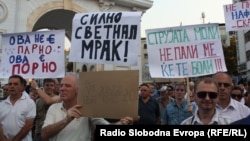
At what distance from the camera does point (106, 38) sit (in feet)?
14.4

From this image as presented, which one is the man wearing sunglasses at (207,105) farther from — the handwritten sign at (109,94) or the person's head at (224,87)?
the person's head at (224,87)

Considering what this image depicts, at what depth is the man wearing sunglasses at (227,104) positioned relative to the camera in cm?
372

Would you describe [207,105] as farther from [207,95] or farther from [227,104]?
[227,104]

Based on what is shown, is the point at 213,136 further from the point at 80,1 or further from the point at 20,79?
the point at 80,1

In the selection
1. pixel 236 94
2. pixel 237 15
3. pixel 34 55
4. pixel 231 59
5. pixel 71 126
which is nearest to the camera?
→ pixel 71 126

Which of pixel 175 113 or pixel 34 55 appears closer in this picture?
pixel 34 55

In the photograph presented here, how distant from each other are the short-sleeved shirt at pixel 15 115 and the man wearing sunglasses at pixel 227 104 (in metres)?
2.32

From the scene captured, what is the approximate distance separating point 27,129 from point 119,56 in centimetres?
146

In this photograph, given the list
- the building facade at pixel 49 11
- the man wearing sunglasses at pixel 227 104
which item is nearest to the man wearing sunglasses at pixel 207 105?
the man wearing sunglasses at pixel 227 104

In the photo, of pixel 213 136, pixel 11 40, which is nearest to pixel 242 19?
pixel 11 40

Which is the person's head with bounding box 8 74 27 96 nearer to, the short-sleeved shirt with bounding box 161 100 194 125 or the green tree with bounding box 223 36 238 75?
the short-sleeved shirt with bounding box 161 100 194 125

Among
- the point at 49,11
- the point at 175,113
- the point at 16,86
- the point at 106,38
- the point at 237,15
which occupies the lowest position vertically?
the point at 175,113

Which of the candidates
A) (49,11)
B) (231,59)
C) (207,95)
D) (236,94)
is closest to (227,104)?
(207,95)

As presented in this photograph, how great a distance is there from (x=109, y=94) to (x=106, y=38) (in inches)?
59.4
